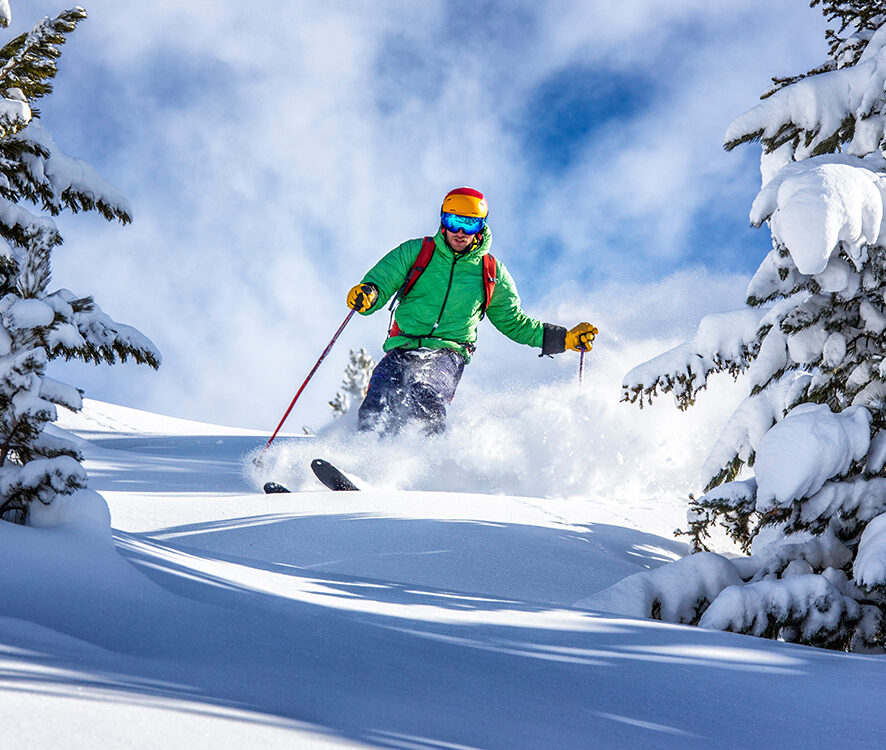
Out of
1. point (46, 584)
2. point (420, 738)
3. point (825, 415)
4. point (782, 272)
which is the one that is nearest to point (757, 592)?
point (825, 415)

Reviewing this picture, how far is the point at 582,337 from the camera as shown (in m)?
8.87

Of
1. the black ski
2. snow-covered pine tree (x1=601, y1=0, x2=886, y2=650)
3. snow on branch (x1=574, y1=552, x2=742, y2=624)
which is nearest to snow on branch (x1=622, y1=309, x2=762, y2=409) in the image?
snow-covered pine tree (x1=601, y1=0, x2=886, y2=650)

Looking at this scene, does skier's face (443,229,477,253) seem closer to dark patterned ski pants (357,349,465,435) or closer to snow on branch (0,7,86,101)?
dark patterned ski pants (357,349,465,435)

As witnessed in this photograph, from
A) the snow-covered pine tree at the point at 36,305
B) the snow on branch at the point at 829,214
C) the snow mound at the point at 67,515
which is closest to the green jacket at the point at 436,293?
the snow-covered pine tree at the point at 36,305

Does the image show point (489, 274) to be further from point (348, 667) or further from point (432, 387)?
point (348, 667)

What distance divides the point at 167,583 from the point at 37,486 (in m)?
0.74

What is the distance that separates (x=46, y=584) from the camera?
73.7 inches

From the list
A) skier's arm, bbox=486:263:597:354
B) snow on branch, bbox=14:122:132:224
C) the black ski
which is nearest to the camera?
snow on branch, bbox=14:122:132:224

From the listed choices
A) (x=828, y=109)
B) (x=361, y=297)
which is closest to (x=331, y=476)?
(x=361, y=297)

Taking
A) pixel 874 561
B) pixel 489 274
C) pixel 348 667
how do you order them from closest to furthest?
1. pixel 348 667
2. pixel 874 561
3. pixel 489 274

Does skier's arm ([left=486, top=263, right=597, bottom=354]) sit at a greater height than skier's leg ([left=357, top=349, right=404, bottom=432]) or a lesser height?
greater

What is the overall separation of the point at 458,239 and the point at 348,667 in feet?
22.9

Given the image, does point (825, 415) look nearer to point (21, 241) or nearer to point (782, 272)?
point (782, 272)

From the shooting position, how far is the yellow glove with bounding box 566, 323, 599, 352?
8.84 metres
